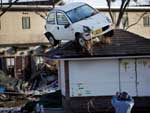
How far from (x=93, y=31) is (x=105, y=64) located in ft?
5.62

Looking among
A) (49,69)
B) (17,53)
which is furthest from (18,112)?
(17,53)

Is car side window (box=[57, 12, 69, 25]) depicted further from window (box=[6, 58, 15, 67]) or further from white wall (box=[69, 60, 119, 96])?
window (box=[6, 58, 15, 67])

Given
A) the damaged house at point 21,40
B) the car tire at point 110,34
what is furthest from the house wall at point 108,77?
the damaged house at point 21,40

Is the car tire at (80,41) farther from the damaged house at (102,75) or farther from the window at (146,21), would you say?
the window at (146,21)

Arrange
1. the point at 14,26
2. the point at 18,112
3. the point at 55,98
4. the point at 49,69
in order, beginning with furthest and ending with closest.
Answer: the point at 14,26 < the point at 49,69 < the point at 55,98 < the point at 18,112

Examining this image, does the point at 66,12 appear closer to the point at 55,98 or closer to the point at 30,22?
the point at 55,98

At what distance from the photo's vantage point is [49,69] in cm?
4472

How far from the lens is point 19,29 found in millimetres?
48562

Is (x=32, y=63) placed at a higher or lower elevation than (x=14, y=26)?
lower

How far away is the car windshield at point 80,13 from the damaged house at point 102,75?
1.43 metres

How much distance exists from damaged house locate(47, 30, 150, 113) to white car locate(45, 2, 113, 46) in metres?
0.69

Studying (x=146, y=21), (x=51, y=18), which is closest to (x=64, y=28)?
(x=51, y=18)

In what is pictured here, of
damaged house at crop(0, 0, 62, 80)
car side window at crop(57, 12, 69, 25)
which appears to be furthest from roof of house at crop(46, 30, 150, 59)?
damaged house at crop(0, 0, 62, 80)

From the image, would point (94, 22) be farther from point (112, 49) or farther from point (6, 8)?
point (6, 8)
